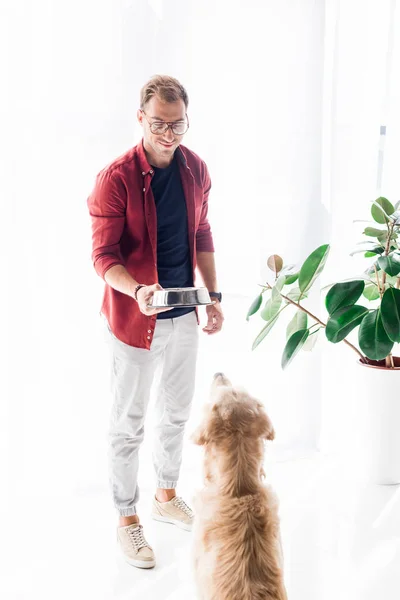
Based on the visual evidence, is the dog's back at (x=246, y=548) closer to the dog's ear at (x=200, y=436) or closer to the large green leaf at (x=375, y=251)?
the dog's ear at (x=200, y=436)

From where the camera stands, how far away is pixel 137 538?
1.97 m

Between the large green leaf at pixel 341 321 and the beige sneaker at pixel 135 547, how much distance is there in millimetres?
986

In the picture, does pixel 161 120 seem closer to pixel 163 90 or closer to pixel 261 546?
pixel 163 90

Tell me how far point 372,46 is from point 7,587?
254 cm

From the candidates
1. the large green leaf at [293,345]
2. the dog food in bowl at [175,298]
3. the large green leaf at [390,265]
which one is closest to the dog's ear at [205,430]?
the dog food in bowl at [175,298]

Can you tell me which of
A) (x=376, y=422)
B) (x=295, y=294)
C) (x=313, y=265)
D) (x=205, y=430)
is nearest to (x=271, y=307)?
(x=295, y=294)

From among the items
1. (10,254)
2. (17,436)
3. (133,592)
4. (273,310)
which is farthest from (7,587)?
(273,310)

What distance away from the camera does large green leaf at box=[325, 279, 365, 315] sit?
2.13 m

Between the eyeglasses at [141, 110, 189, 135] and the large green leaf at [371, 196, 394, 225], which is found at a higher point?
the eyeglasses at [141, 110, 189, 135]

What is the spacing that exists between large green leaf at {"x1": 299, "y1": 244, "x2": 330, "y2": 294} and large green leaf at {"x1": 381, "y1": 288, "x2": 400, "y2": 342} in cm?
26

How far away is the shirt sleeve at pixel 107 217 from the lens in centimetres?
178

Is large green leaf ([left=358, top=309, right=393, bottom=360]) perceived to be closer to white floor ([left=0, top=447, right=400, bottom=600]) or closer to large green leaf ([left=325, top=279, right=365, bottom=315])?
large green leaf ([left=325, top=279, right=365, bottom=315])

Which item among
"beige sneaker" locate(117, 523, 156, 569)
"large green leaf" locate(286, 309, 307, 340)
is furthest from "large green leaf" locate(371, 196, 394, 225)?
"beige sneaker" locate(117, 523, 156, 569)

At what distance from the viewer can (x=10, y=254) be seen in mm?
2184
